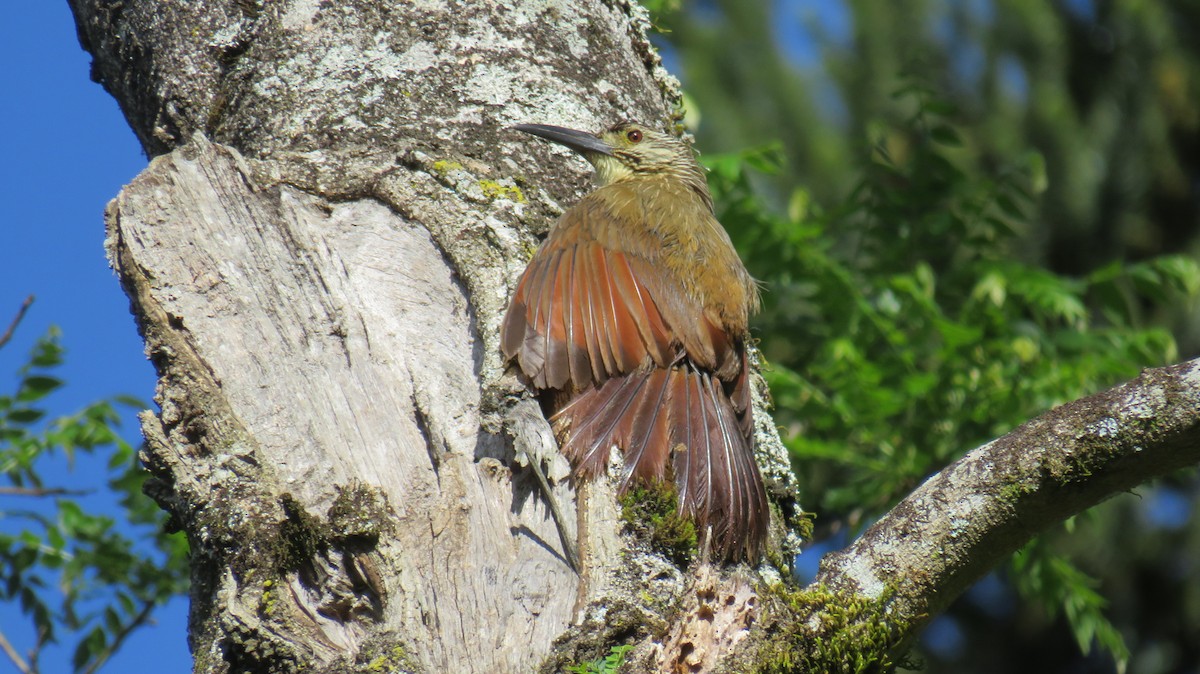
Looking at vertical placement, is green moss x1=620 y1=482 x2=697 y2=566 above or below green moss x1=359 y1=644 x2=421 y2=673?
below

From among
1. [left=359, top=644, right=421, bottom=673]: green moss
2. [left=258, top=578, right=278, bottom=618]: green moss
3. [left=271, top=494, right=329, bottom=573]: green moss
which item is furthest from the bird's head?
[left=359, top=644, right=421, bottom=673]: green moss

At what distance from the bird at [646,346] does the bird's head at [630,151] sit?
0.04 feet

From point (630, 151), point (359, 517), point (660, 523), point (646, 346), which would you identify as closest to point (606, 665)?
point (660, 523)

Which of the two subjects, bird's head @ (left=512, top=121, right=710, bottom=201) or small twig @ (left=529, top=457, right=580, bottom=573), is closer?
small twig @ (left=529, top=457, right=580, bottom=573)

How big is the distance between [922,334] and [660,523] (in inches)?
119

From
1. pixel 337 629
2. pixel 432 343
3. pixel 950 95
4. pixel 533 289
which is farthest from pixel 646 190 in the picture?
pixel 950 95

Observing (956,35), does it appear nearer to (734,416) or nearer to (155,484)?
(734,416)

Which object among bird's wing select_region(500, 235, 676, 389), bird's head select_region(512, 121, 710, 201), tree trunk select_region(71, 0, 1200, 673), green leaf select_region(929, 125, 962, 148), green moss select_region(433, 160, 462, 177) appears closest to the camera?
tree trunk select_region(71, 0, 1200, 673)

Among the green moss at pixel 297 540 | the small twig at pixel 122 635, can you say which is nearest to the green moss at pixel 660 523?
the green moss at pixel 297 540

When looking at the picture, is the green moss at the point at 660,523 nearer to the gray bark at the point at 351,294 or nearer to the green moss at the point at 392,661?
the gray bark at the point at 351,294

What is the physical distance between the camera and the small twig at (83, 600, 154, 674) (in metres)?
4.90

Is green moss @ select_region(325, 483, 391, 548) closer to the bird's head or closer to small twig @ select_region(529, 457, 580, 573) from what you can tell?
small twig @ select_region(529, 457, 580, 573)

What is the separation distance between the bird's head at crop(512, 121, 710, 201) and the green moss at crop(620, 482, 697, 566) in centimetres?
131

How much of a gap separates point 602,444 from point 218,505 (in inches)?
33.3
